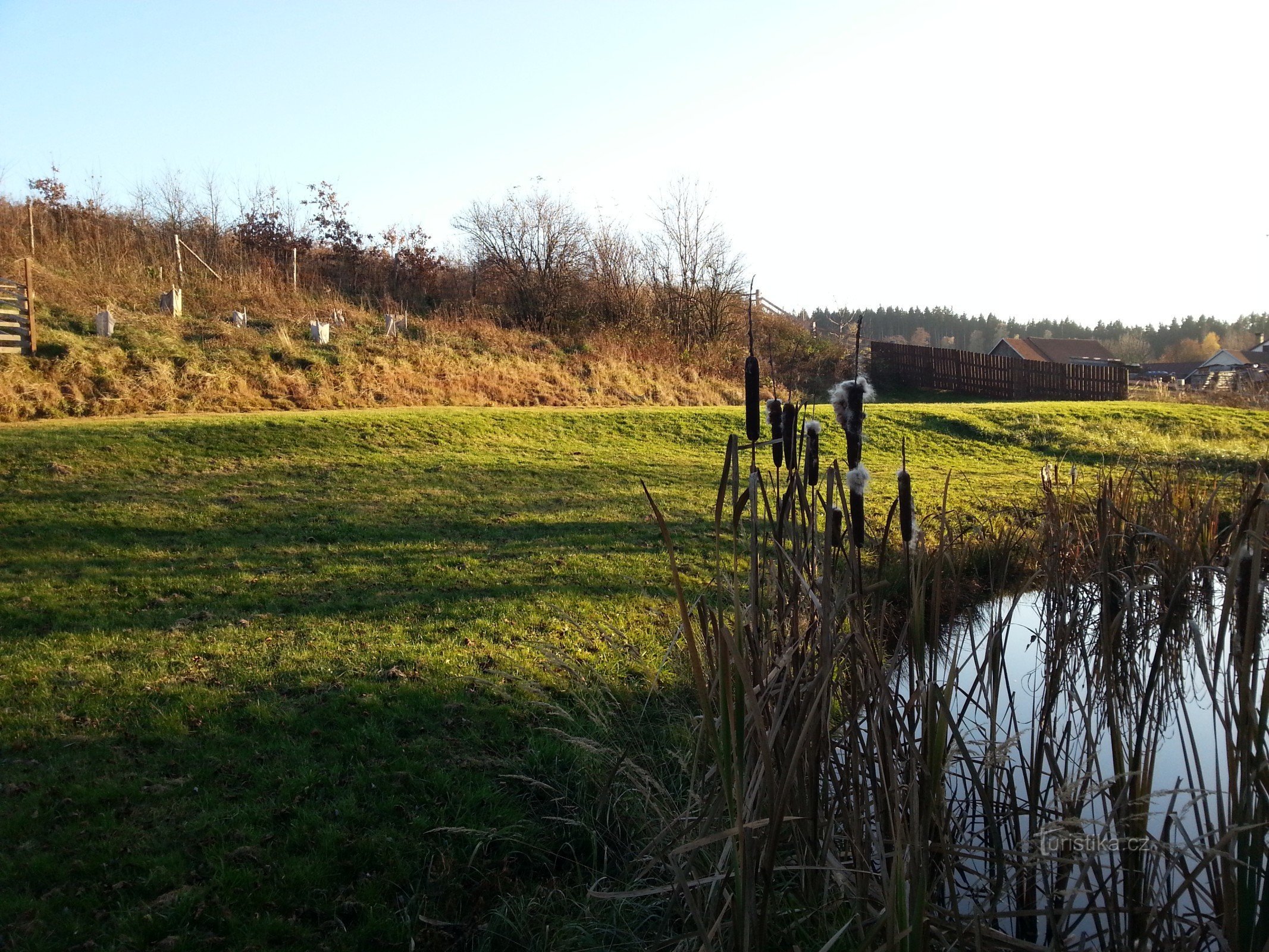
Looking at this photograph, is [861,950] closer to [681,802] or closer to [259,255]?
[681,802]

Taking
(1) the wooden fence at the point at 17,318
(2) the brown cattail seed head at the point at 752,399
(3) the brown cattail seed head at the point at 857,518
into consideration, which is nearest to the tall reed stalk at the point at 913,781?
(3) the brown cattail seed head at the point at 857,518

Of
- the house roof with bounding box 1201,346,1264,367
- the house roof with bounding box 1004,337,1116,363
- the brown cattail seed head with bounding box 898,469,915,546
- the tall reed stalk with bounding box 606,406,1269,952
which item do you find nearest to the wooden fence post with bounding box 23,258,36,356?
the tall reed stalk with bounding box 606,406,1269,952

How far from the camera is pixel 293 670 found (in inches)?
168

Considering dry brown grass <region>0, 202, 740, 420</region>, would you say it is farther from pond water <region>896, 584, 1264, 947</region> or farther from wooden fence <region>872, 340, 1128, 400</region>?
pond water <region>896, 584, 1264, 947</region>

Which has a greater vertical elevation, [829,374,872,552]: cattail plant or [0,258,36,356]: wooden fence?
[0,258,36,356]: wooden fence

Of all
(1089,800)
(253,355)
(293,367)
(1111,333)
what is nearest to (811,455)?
(1089,800)

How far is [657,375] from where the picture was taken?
70.6 feet

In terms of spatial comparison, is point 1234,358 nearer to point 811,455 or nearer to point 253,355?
point 253,355

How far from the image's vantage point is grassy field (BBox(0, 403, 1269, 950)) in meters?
2.73

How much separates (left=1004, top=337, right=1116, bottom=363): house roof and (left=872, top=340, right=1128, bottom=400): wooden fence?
30483 mm

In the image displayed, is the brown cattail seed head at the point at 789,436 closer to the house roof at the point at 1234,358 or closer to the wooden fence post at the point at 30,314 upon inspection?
the wooden fence post at the point at 30,314

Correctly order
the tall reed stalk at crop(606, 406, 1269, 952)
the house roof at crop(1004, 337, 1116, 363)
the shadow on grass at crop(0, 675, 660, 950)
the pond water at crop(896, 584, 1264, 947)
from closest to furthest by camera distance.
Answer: the tall reed stalk at crop(606, 406, 1269, 952) < the pond water at crop(896, 584, 1264, 947) < the shadow on grass at crop(0, 675, 660, 950) < the house roof at crop(1004, 337, 1116, 363)

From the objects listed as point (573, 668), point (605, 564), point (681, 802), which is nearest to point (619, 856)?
point (681, 802)

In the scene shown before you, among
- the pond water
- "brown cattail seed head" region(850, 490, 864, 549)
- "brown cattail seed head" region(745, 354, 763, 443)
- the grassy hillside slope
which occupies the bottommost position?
the pond water
